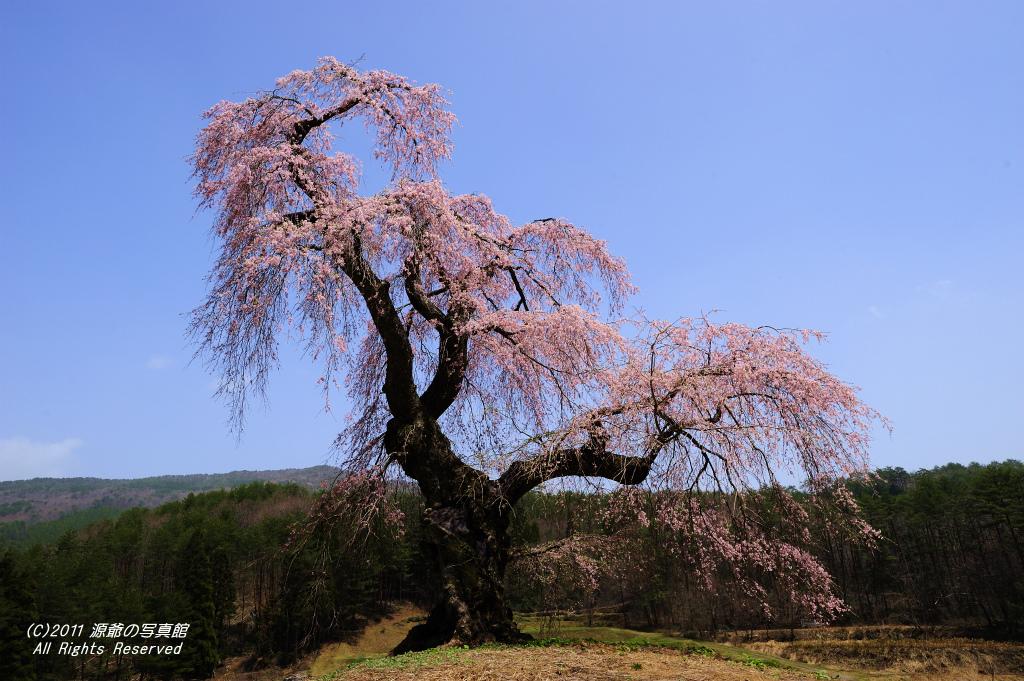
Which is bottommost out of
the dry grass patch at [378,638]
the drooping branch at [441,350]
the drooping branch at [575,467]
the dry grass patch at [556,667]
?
the dry grass patch at [378,638]

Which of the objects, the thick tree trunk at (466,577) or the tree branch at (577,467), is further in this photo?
the tree branch at (577,467)

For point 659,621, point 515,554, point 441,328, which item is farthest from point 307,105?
point 659,621

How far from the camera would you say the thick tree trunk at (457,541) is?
9492 millimetres

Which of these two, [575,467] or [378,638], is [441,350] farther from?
[378,638]

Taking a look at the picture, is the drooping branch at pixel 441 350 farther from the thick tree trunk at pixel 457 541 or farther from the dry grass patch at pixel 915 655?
the dry grass patch at pixel 915 655

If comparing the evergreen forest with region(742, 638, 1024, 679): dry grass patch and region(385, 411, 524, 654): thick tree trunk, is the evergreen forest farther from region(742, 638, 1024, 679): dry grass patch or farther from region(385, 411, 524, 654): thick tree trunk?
region(742, 638, 1024, 679): dry grass patch

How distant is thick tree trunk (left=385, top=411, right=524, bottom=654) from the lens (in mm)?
9492

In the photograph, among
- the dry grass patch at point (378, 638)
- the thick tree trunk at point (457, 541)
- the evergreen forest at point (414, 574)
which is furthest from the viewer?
the dry grass patch at point (378, 638)

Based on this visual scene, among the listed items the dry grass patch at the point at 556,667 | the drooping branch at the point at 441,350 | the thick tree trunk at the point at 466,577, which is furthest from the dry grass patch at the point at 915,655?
the drooping branch at the point at 441,350

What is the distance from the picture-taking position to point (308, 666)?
129ft

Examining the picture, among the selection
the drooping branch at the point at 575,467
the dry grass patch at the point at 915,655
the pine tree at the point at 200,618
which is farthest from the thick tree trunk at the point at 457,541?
the pine tree at the point at 200,618

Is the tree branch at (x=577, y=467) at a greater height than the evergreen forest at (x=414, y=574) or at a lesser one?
greater

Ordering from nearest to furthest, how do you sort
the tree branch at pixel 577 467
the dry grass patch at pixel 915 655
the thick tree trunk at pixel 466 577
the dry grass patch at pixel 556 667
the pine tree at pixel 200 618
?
the dry grass patch at pixel 556 667 < the thick tree trunk at pixel 466 577 < the tree branch at pixel 577 467 < the dry grass patch at pixel 915 655 < the pine tree at pixel 200 618

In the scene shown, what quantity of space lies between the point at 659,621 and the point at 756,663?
151 ft
